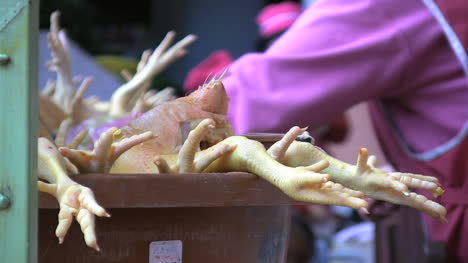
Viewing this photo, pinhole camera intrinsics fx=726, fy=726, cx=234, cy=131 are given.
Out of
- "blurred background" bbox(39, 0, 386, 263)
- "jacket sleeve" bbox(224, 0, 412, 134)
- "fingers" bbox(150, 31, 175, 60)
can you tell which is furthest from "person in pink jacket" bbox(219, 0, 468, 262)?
"blurred background" bbox(39, 0, 386, 263)

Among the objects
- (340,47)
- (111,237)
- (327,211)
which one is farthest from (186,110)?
(327,211)

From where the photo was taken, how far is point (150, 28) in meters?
4.95

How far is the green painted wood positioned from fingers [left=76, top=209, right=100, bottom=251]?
0.03 metres

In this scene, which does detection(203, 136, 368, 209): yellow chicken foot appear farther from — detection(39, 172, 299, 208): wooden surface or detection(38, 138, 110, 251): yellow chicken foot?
detection(38, 138, 110, 251): yellow chicken foot

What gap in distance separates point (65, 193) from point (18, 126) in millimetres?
69

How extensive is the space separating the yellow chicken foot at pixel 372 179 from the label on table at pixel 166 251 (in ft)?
0.39

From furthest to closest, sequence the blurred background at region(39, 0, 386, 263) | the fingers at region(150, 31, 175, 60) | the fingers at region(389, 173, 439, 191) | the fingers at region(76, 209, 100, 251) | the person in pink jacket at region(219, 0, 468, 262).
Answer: the blurred background at region(39, 0, 386, 263) → the person in pink jacket at region(219, 0, 468, 262) → the fingers at region(150, 31, 175, 60) → the fingers at region(389, 173, 439, 191) → the fingers at region(76, 209, 100, 251)

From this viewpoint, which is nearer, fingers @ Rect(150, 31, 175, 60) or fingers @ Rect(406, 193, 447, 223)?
fingers @ Rect(406, 193, 447, 223)

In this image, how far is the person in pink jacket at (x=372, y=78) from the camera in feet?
4.15

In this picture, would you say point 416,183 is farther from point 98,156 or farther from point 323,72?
point 323,72

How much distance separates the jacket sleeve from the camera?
128 cm

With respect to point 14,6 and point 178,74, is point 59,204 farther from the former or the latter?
point 178,74

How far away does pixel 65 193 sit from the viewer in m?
0.55

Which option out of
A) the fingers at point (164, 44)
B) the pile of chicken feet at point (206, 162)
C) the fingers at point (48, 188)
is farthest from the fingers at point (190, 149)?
the fingers at point (164, 44)
